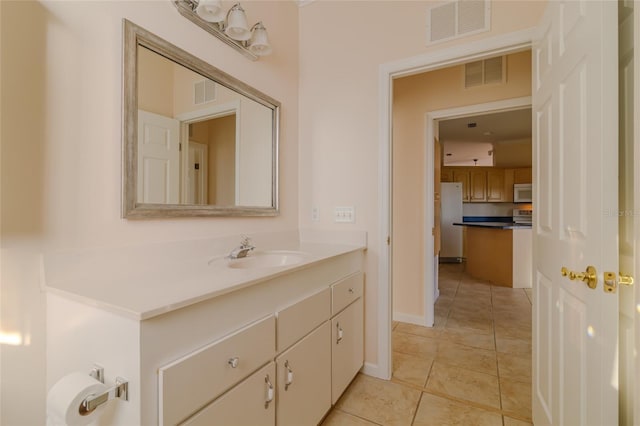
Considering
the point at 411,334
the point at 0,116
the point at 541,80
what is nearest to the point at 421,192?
the point at 411,334

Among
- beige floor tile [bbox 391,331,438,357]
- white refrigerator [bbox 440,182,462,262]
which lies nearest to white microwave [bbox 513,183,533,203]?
white refrigerator [bbox 440,182,462,262]

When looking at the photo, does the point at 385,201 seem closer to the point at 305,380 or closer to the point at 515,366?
the point at 305,380

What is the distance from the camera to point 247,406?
979mm

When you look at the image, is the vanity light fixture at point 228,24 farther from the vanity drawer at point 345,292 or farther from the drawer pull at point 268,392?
the drawer pull at point 268,392

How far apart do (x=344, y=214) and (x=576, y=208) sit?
1306 mm

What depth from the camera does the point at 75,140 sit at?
1014 mm

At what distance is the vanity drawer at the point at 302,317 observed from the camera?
117cm

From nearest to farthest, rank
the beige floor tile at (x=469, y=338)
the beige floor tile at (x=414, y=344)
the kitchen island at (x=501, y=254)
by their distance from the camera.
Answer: the beige floor tile at (x=414, y=344)
the beige floor tile at (x=469, y=338)
the kitchen island at (x=501, y=254)

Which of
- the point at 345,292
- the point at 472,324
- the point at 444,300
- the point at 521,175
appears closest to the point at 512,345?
the point at 472,324

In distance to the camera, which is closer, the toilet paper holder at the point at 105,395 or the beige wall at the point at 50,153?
the toilet paper holder at the point at 105,395

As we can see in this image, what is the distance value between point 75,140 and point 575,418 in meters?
2.04

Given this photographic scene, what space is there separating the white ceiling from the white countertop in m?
3.58

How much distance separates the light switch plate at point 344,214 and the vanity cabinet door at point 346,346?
0.57 meters

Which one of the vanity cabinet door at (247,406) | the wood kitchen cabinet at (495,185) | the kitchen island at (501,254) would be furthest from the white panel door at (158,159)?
the wood kitchen cabinet at (495,185)
